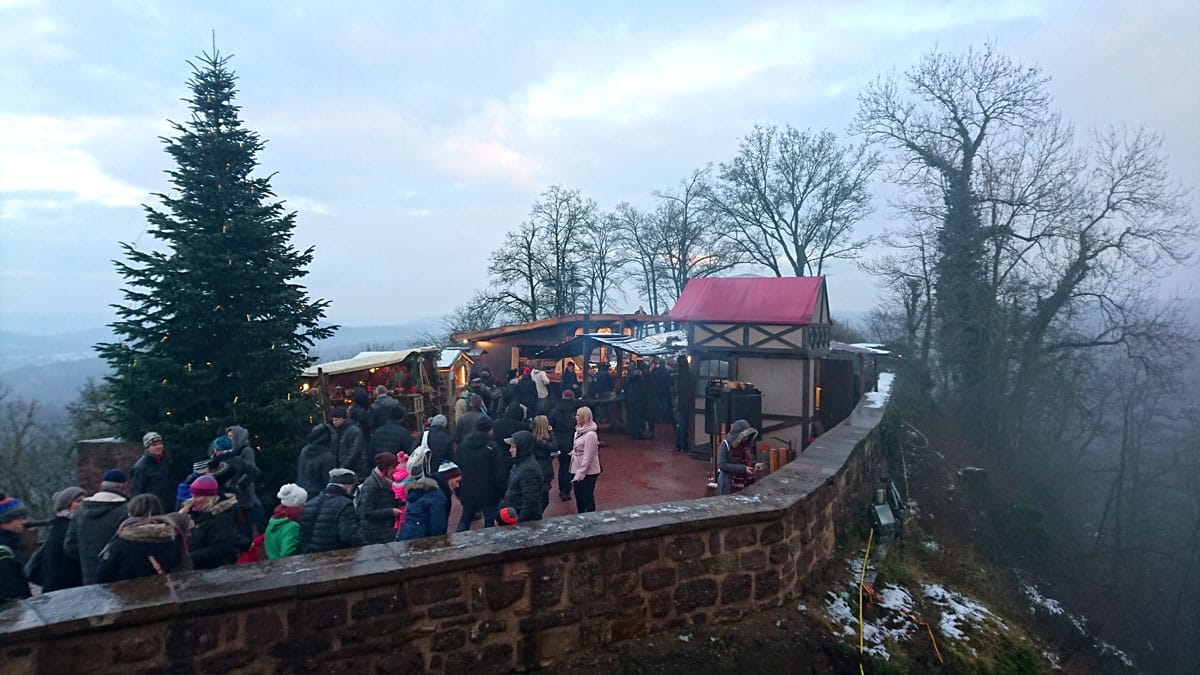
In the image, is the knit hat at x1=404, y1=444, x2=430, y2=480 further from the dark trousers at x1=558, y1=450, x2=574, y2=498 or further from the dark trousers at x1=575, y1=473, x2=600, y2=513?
the dark trousers at x1=558, y1=450, x2=574, y2=498

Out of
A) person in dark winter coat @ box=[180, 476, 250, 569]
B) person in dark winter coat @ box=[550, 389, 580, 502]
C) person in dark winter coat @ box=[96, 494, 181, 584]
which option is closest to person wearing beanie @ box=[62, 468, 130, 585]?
person in dark winter coat @ box=[180, 476, 250, 569]

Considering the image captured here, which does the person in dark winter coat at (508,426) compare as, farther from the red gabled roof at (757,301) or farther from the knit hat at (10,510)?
the red gabled roof at (757,301)

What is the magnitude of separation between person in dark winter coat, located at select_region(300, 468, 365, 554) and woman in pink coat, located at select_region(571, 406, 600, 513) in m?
2.83

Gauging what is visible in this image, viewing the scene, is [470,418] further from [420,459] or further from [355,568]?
[355,568]

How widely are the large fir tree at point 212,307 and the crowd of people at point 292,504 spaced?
1.71 meters

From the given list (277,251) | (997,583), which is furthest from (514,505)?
(997,583)

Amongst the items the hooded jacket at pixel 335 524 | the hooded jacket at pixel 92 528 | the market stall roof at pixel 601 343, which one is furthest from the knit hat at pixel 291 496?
the market stall roof at pixel 601 343

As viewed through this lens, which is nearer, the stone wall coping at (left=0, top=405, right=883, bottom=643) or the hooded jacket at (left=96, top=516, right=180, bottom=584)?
the stone wall coping at (left=0, top=405, right=883, bottom=643)

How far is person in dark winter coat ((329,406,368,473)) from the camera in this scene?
298 inches

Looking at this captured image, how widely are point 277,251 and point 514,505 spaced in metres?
6.33

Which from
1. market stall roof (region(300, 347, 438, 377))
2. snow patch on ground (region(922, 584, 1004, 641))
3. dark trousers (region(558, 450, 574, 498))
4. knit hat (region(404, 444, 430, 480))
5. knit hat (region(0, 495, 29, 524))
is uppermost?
market stall roof (region(300, 347, 438, 377))

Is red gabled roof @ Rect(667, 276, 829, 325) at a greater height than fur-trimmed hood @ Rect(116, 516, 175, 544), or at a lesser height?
greater

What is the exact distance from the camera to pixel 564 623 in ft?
12.4

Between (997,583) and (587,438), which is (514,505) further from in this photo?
(997,583)
